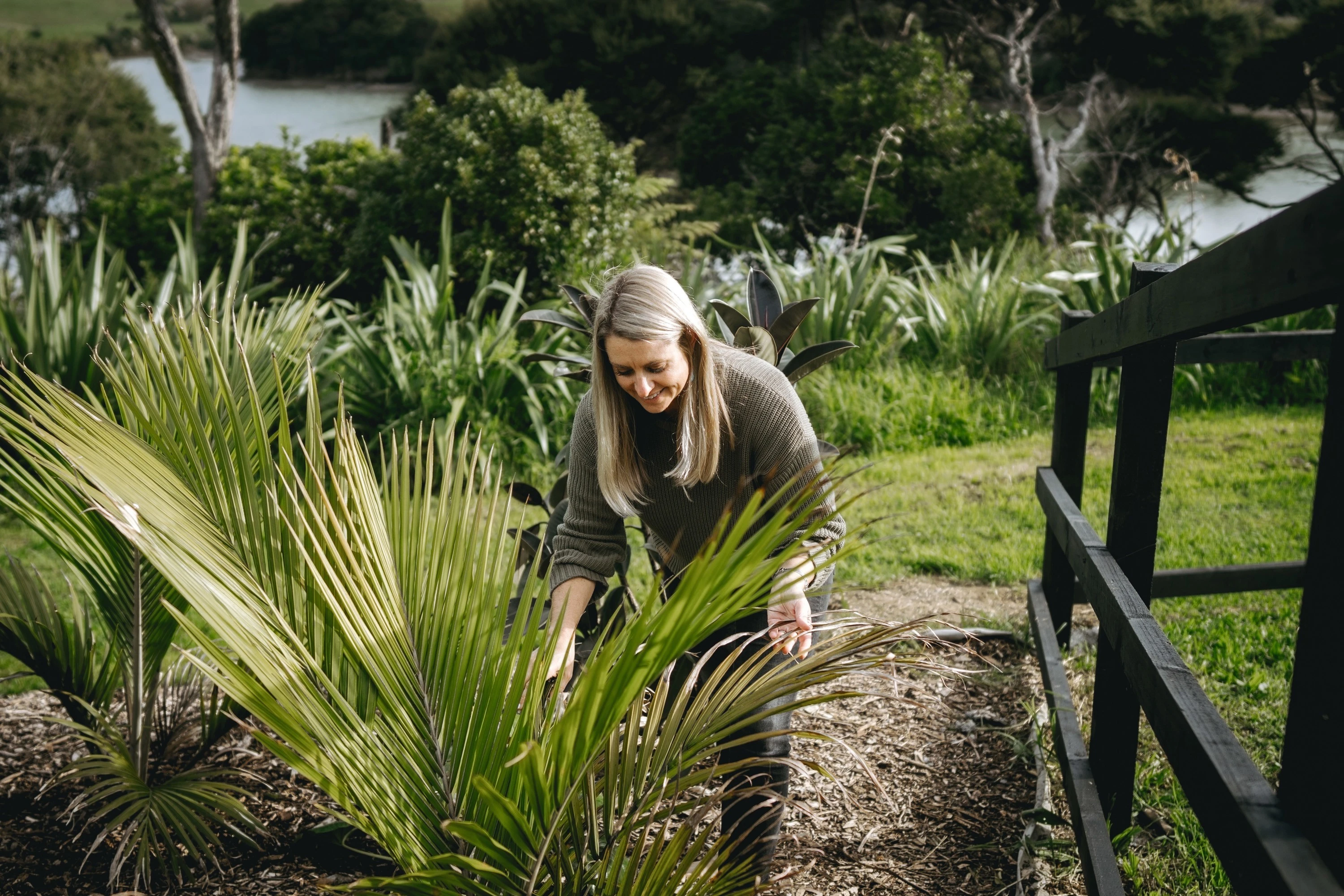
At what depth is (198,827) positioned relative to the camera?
200 centimetres

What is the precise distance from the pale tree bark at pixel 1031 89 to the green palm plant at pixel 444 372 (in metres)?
8.79

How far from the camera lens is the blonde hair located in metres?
1.82

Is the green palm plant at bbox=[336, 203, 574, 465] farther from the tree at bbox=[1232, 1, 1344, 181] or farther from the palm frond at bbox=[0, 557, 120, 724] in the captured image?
the tree at bbox=[1232, 1, 1344, 181]

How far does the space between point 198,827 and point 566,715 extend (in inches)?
55.7

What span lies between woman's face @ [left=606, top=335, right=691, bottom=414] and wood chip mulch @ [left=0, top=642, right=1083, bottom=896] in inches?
30.1

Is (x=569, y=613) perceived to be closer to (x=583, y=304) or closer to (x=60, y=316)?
(x=583, y=304)

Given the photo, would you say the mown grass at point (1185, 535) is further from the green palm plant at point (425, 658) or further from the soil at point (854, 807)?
the green palm plant at point (425, 658)

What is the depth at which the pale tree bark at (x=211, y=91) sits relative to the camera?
31.9 feet

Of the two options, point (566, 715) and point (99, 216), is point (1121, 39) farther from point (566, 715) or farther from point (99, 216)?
point (566, 715)

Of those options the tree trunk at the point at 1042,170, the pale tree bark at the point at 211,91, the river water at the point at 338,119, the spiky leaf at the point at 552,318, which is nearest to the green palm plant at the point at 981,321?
the spiky leaf at the point at 552,318

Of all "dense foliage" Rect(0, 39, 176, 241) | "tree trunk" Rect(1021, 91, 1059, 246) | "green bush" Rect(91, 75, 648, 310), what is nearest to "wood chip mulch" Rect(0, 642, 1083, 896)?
"green bush" Rect(91, 75, 648, 310)

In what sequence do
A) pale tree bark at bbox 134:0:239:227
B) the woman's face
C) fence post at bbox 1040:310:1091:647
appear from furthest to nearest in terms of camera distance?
1. pale tree bark at bbox 134:0:239:227
2. fence post at bbox 1040:310:1091:647
3. the woman's face

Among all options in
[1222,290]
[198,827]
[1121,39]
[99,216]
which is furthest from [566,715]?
[1121,39]

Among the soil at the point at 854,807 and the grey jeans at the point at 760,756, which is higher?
the grey jeans at the point at 760,756
